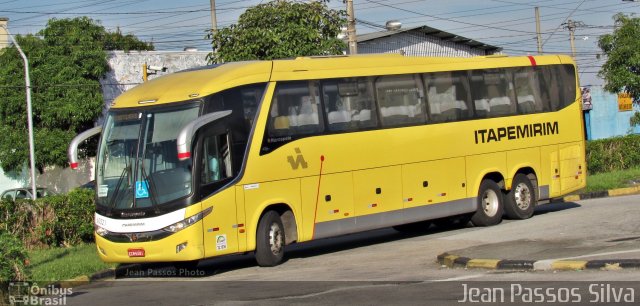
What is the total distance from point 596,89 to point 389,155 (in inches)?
1689

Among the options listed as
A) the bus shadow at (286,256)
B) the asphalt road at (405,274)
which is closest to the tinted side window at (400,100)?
the asphalt road at (405,274)

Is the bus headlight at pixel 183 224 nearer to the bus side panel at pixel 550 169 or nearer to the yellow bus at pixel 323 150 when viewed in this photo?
the yellow bus at pixel 323 150

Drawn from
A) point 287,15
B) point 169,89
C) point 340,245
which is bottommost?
point 340,245

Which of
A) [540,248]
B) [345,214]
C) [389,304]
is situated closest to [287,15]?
[345,214]

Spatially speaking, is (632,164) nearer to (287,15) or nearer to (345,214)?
(287,15)

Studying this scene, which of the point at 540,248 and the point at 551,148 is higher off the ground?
the point at 551,148

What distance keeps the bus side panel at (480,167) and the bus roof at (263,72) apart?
2.05 m

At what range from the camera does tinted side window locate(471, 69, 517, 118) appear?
21.3 metres

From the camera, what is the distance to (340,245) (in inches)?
816

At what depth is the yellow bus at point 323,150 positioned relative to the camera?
16.1 meters

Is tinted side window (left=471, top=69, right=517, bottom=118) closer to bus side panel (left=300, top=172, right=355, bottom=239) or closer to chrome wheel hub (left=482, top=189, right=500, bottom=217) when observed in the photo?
chrome wheel hub (left=482, top=189, right=500, bottom=217)

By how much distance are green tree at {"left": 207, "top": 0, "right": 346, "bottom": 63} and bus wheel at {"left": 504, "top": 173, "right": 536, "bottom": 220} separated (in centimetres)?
813

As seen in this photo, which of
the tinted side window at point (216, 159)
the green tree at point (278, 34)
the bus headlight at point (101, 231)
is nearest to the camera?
the tinted side window at point (216, 159)

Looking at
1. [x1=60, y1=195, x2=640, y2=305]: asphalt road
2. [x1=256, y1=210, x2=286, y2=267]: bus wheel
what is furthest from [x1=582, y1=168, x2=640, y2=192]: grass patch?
[x1=256, y1=210, x2=286, y2=267]: bus wheel
